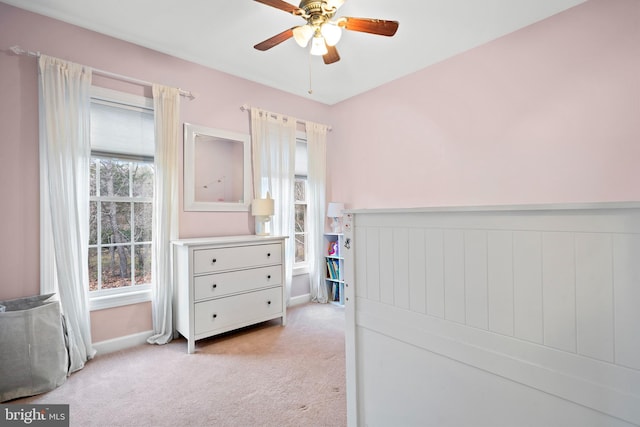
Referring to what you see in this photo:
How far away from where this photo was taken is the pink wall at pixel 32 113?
2070 mm

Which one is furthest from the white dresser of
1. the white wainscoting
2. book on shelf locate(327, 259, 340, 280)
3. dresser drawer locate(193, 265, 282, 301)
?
the white wainscoting

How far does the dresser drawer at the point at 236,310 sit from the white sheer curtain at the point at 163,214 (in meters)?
0.38

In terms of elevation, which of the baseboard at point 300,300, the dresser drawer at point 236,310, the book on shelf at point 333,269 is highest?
the book on shelf at point 333,269

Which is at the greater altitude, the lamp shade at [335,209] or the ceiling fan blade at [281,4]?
the ceiling fan blade at [281,4]

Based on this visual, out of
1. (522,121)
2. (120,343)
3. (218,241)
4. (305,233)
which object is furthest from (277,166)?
Result: (522,121)

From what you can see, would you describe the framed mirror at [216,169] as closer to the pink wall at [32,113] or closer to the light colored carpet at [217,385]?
the pink wall at [32,113]

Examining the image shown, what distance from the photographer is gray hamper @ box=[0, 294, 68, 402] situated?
1.80m

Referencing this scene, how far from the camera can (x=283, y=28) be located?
2471mm

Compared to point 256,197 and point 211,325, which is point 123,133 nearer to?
point 256,197

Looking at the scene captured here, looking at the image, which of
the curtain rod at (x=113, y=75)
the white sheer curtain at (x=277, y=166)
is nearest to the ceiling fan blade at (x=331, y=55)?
the white sheer curtain at (x=277, y=166)

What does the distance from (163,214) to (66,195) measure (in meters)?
0.66

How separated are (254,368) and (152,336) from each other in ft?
3.49

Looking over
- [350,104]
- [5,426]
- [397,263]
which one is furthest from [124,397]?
[350,104]

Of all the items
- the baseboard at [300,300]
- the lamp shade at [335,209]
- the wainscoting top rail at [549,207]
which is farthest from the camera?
the lamp shade at [335,209]
